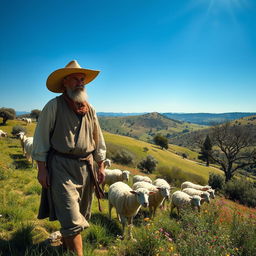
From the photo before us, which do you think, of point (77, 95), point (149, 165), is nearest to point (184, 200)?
point (77, 95)

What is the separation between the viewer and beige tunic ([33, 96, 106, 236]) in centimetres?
263

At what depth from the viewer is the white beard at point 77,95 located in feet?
9.61

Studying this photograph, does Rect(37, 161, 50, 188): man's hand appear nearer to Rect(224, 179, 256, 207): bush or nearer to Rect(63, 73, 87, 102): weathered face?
Rect(63, 73, 87, 102): weathered face

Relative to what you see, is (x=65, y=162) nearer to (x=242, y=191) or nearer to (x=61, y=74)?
(x=61, y=74)

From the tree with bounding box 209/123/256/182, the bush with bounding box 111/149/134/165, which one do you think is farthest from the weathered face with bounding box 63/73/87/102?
the tree with bounding box 209/123/256/182

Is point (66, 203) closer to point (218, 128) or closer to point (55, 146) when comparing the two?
point (55, 146)

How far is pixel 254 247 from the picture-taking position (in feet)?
11.9

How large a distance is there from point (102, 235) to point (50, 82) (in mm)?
3234

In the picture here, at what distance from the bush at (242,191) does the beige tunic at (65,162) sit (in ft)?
71.6

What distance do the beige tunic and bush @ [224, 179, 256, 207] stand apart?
21818 millimetres

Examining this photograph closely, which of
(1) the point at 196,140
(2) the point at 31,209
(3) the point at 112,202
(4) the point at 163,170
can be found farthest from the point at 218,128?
(2) the point at 31,209

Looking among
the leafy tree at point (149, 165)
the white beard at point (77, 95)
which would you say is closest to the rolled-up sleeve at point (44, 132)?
the white beard at point (77, 95)

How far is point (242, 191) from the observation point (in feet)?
67.8

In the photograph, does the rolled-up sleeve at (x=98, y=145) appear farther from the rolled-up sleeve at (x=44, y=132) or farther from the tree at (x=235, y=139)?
the tree at (x=235, y=139)
